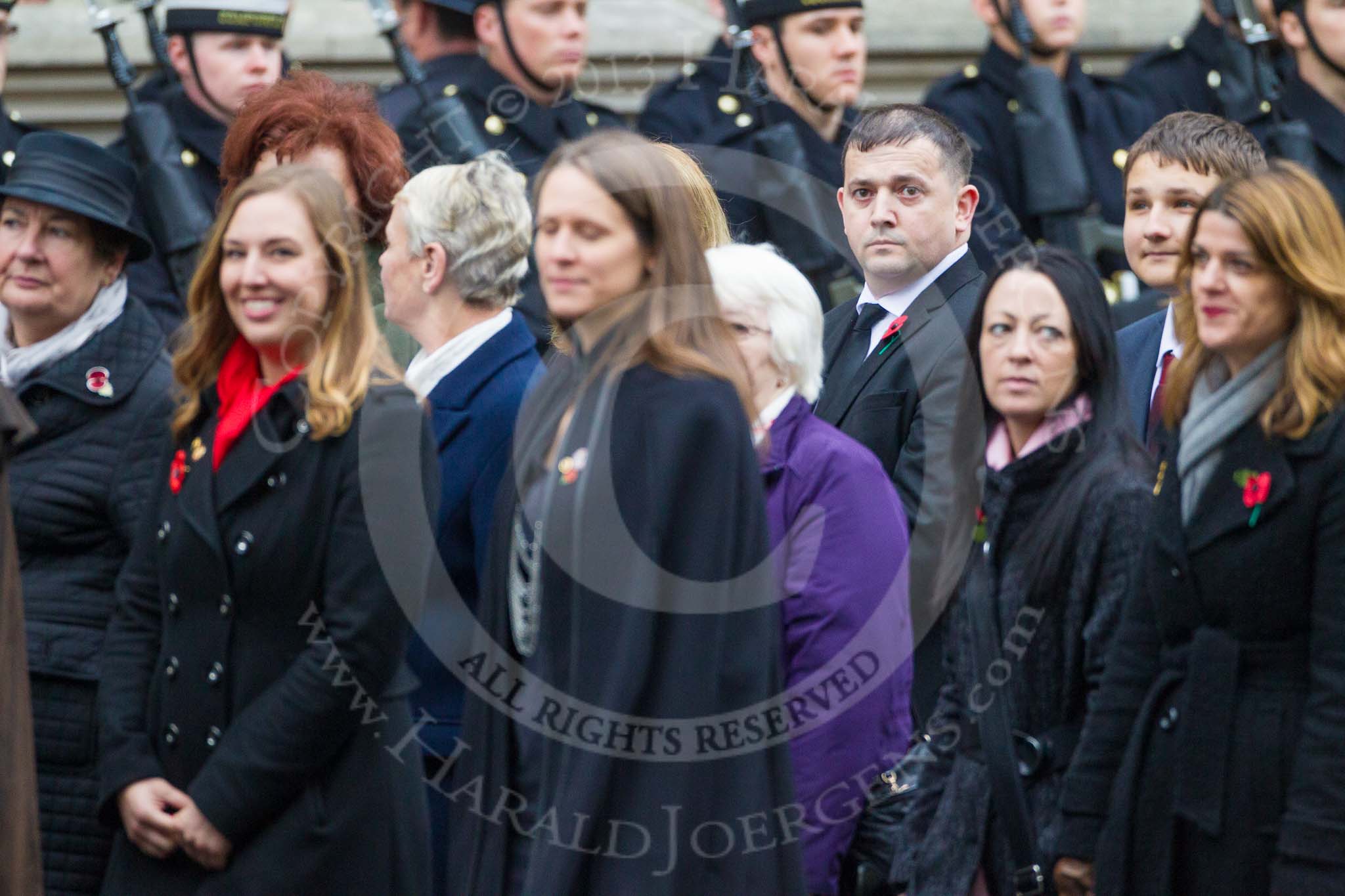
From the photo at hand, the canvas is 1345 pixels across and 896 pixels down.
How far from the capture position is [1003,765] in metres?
3.70

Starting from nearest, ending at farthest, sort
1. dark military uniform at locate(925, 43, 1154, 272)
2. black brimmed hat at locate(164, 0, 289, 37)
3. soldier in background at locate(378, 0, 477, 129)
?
black brimmed hat at locate(164, 0, 289, 37) → soldier in background at locate(378, 0, 477, 129) → dark military uniform at locate(925, 43, 1154, 272)

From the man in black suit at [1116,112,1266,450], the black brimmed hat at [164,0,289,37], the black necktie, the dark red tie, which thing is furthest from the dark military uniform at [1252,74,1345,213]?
the black brimmed hat at [164,0,289,37]

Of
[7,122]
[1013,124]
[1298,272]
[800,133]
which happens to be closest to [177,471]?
[1298,272]

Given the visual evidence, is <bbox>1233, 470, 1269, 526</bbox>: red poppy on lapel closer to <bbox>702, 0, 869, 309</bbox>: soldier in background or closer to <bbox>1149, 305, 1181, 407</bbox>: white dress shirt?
<bbox>1149, 305, 1181, 407</bbox>: white dress shirt

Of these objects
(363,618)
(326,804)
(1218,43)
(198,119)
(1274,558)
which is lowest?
(326,804)

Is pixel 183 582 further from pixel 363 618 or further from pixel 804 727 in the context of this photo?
pixel 804 727

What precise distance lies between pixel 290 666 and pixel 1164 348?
89.1 inches

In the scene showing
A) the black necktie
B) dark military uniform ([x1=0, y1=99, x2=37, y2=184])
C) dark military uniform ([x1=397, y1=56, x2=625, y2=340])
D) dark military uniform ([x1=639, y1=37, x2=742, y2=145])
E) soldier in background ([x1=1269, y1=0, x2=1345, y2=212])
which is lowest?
the black necktie

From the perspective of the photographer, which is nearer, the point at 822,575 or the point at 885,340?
the point at 822,575

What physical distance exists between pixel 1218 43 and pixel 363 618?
5.30 metres

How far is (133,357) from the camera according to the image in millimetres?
4328

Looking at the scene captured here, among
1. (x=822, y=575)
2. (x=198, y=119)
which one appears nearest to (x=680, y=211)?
(x=822, y=575)

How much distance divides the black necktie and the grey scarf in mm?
1142

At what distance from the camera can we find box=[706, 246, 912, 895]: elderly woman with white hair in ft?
12.2
